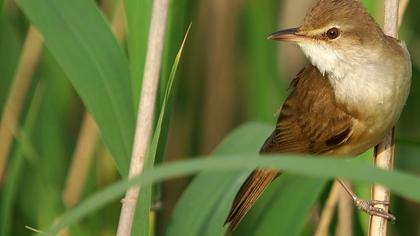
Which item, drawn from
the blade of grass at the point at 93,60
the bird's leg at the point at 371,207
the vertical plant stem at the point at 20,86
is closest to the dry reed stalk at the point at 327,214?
the bird's leg at the point at 371,207

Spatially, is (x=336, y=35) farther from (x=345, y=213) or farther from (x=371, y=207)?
(x=345, y=213)

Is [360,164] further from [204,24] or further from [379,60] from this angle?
[204,24]

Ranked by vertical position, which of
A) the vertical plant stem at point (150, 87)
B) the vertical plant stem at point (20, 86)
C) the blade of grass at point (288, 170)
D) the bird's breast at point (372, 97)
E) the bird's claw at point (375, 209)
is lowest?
the bird's claw at point (375, 209)

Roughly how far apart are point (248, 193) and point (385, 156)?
1.34 ft

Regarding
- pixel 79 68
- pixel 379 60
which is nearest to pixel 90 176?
pixel 79 68

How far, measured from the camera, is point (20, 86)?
120 inches

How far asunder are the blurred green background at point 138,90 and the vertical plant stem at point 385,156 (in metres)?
0.07

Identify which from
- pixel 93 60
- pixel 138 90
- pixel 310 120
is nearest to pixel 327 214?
pixel 310 120

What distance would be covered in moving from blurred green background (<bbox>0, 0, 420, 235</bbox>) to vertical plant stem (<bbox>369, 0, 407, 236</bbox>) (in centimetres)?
7

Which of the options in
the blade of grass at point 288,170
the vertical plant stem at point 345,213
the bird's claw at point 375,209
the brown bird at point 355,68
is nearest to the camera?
the blade of grass at point 288,170

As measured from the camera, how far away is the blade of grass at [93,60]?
1.99 m

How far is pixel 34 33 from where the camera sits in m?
3.00

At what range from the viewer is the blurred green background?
6.68 feet

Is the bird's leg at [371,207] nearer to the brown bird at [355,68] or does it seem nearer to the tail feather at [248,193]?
the brown bird at [355,68]
